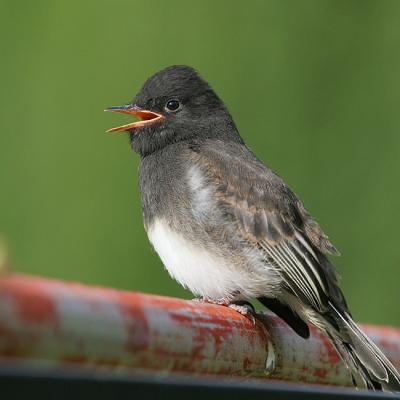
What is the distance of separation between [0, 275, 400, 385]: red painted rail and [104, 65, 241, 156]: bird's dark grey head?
1391 millimetres

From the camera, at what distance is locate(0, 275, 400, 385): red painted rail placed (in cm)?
98

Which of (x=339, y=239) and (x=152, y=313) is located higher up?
(x=152, y=313)

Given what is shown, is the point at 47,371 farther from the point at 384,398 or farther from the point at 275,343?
the point at 275,343

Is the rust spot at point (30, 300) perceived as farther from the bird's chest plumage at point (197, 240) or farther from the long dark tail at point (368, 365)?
the bird's chest plumage at point (197, 240)

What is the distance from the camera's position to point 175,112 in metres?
3.22

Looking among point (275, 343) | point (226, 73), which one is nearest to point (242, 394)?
point (275, 343)

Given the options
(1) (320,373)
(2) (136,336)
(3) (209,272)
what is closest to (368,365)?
(1) (320,373)

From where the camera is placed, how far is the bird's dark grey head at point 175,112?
3162 mm

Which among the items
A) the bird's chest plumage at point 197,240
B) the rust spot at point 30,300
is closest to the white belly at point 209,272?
the bird's chest plumage at point 197,240

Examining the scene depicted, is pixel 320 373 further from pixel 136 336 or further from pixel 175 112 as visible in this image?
pixel 175 112

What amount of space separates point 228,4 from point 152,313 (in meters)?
3.03

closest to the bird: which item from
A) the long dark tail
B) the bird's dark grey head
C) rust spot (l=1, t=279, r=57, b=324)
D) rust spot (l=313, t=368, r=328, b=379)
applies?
the bird's dark grey head

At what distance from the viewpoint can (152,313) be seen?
1276 mm

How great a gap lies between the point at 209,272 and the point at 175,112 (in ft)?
2.41
